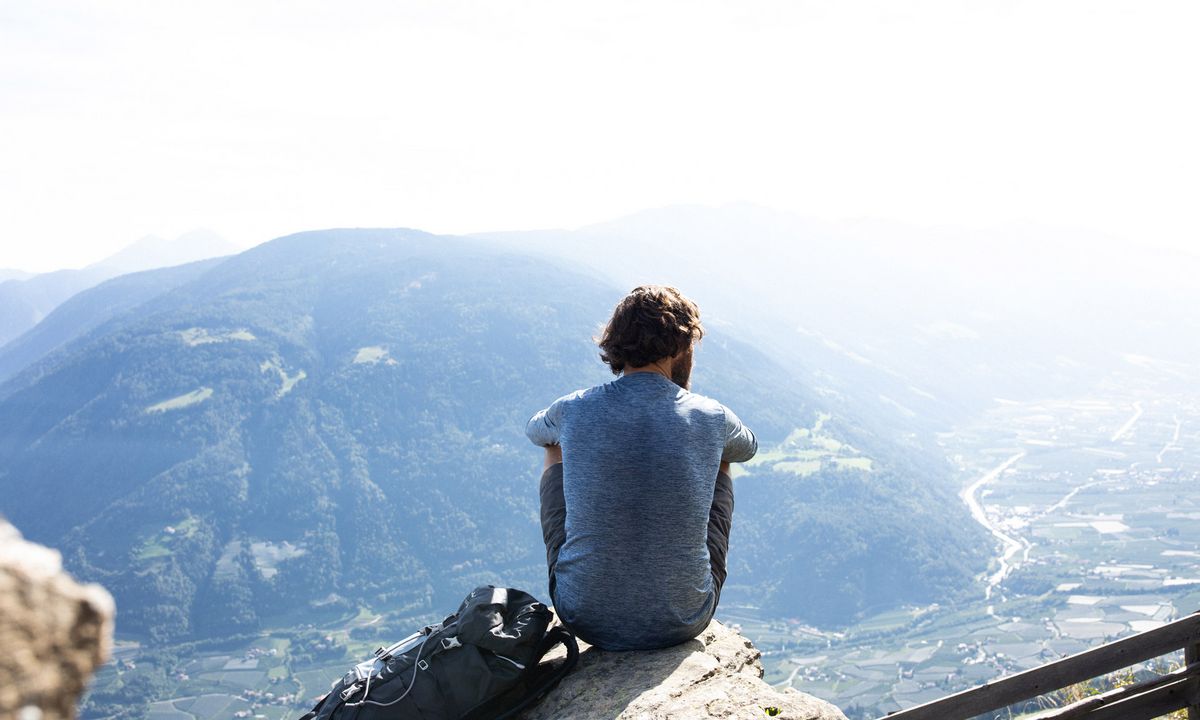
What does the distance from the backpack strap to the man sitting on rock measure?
0.37ft

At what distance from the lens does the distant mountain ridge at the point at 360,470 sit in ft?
412

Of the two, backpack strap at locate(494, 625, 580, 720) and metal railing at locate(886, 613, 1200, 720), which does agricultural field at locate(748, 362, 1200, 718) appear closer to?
metal railing at locate(886, 613, 1200, 720)

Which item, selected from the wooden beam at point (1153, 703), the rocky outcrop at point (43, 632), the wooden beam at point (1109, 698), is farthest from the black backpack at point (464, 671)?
the wooden beam at point (1153, 703)

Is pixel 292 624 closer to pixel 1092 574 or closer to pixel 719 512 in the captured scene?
pixel 1092 574

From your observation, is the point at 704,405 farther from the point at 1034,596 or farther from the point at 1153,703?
the point at 1034,596

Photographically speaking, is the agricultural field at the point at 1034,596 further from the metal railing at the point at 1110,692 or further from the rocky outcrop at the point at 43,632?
the rocky outcrop at the point at 43,632

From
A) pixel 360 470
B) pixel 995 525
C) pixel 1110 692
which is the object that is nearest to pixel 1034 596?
pixel 995 525

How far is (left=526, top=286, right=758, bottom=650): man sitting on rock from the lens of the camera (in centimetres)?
381

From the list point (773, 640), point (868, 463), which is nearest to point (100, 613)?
point (773, 640)

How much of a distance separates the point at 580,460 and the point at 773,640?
366 feet

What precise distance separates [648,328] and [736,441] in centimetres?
78

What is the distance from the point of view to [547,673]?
395 cm

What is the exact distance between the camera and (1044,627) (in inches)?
3541

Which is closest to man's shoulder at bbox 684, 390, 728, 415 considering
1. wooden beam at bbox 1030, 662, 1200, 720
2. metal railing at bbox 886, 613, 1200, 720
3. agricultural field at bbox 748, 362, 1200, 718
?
metal railing at bbox 886, 613, 1200, 720
